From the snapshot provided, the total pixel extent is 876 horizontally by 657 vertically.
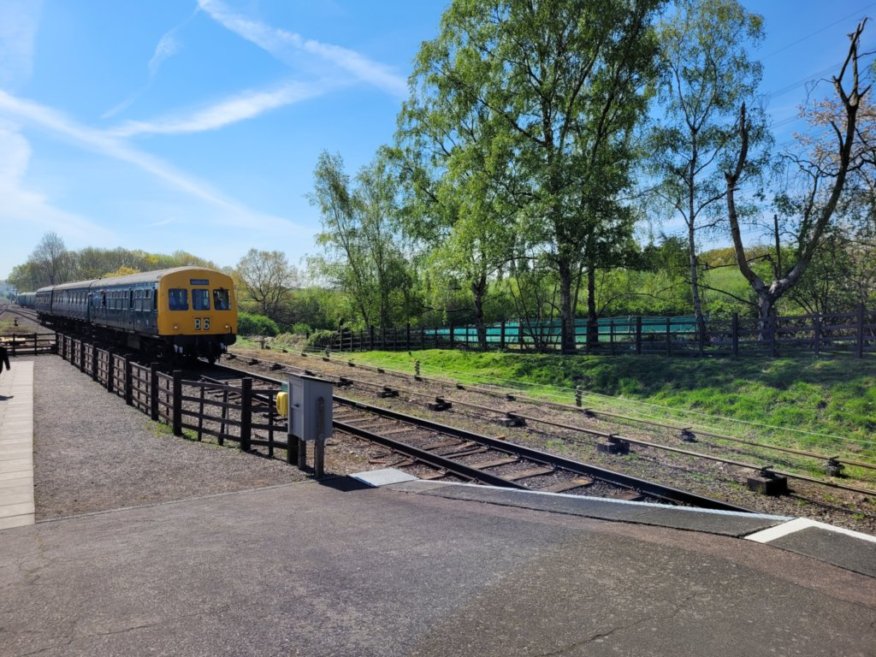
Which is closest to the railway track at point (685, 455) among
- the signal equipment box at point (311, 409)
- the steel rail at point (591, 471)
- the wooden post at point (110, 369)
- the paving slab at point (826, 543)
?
the steel rail at point (591, 471)

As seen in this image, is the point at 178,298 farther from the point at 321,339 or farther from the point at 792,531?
the point at 321,339

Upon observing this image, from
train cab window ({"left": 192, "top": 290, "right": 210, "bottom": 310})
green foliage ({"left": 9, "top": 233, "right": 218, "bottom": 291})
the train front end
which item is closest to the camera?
the train front end

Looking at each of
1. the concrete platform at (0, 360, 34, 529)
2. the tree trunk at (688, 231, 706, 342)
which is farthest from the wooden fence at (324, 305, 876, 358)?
the concrete platform at (0, 360, 34, 529)

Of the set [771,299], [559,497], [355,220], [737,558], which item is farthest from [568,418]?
[355,220]

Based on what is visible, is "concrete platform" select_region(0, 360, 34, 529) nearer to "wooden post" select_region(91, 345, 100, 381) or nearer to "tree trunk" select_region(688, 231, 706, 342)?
"wooden post" select_region(91, 345, 100, 381)

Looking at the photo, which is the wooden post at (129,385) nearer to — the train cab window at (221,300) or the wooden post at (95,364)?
the wooden post at (95,364)

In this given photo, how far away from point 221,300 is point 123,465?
13805 millimetres

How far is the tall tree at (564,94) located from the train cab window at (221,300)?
38.8 ft

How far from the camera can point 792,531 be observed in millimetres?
5430

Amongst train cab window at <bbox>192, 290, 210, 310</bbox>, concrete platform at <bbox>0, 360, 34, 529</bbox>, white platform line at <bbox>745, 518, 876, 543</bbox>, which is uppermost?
train cab window at <bbox>192, 290, 210, 310</bbox>

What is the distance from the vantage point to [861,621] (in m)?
3.78

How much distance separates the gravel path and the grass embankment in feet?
33.7

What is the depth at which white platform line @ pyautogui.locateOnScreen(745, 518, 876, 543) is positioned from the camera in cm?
523

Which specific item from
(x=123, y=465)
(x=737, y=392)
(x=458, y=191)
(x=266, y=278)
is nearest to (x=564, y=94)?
(x=458, y=191)
